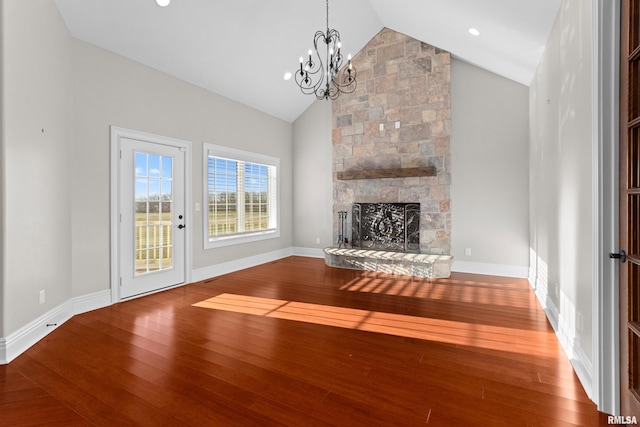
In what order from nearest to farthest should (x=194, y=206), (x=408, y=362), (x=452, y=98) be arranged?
(x=408, y=362) < (x=194, y=206) < (x=452, y=98)

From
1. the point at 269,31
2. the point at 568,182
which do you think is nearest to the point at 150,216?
the point at 269,31

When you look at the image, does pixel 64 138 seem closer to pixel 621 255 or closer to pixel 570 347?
pixel 621 255

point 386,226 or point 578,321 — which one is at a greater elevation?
point 386,226

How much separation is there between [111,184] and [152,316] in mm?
1681

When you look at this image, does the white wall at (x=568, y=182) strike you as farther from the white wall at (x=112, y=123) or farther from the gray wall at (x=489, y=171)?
the white wall at (x=112, y=123)

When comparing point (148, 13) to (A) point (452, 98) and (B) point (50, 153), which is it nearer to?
(B) point (50, 153)

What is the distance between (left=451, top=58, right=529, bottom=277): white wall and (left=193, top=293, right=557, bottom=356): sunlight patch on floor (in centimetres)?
249

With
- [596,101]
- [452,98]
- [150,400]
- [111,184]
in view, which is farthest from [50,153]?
[452,98]

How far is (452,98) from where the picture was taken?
545cm

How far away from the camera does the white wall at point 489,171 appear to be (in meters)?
5.04

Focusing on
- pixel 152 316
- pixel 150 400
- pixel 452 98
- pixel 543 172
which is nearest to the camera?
pixel 150 400

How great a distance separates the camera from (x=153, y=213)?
14.5 feet

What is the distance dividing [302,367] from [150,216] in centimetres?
317

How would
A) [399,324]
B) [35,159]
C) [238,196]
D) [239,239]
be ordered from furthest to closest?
1. [238,196]
2. [239,239]
3. [399,324]
4. [35,159]
